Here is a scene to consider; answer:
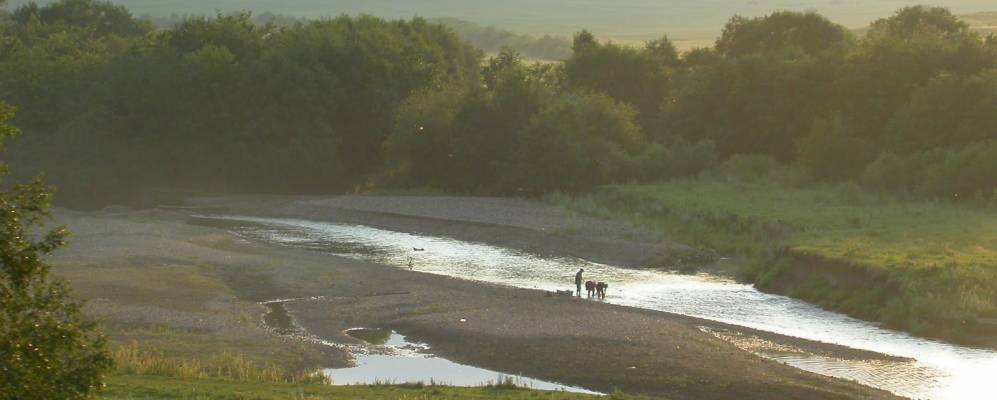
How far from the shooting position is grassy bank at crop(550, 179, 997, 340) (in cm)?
3981

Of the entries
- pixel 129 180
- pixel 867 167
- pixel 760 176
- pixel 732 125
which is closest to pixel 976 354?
pixel 867 167

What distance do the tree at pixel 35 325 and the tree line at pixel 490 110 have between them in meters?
50.4

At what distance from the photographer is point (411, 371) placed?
111 feet

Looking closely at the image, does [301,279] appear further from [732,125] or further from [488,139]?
[732,125]

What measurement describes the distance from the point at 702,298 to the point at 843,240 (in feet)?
22.6

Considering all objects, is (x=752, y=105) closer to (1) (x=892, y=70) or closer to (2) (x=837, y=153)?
(1) (x=892, y=70)

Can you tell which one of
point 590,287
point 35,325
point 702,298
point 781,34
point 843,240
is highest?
point 781,34

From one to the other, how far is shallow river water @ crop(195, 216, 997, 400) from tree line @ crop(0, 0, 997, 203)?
15.4 meters

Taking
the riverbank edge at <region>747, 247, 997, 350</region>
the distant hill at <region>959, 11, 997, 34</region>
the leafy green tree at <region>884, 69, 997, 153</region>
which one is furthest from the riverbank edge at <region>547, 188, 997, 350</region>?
the distant hill at <region>959, 11, 997, 34</region>

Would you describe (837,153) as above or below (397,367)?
above

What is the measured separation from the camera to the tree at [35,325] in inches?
637

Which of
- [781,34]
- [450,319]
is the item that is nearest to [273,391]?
[450,319]

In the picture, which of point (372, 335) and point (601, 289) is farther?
point (601, 289)

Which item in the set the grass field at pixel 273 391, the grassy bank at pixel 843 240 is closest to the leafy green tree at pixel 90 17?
the grassy bank at pixel 843 240
